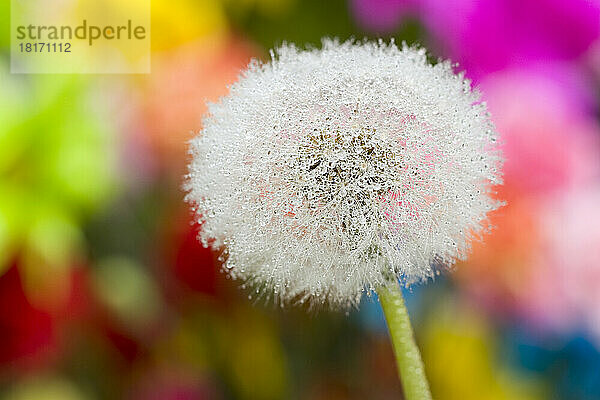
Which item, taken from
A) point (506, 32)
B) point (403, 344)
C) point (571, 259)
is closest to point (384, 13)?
point (506, 32)

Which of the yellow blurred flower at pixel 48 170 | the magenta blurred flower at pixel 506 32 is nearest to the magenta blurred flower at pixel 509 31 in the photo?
the magenta blurred flower at pixel 506 32

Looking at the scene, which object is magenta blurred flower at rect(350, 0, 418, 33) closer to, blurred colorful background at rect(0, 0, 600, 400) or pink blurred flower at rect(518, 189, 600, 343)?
blurred colorful background at rect(0, 0, 600, 400)

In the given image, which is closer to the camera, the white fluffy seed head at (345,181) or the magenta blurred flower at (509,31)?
the white fluffy seed head at (345,181)

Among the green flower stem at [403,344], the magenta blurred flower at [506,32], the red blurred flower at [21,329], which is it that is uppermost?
the magenta blurred flower at [506,32]

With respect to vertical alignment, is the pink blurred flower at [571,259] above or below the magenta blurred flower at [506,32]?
below

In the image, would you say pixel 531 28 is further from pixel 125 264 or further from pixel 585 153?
pixel 125 264

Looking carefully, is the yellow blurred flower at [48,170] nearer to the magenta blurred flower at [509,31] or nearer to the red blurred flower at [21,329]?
the red blurred flower at [21,329]

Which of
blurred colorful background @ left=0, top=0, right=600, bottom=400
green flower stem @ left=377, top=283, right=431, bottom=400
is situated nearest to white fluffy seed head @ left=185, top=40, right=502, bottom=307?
green flower stem @ left=377, top=283, right=431, bottom=400

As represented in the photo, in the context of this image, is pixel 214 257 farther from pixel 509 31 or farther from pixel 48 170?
pixel 509 31
